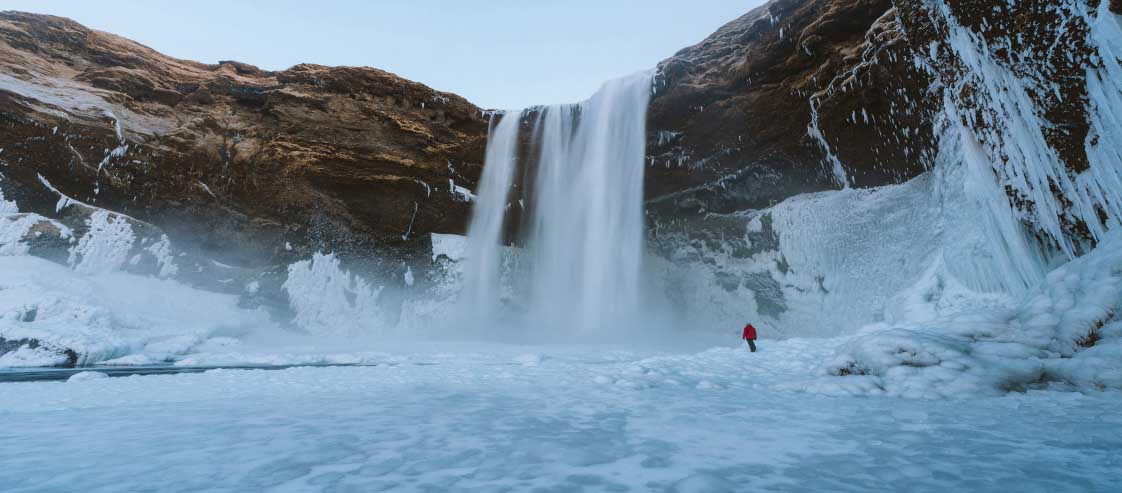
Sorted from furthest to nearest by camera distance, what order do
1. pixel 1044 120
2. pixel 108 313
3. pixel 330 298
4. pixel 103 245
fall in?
pixel 330 298
pixel 103 245
pixel 108 313
pixel 1044 120

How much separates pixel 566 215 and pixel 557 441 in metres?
15.8

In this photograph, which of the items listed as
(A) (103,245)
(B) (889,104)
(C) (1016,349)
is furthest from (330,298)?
(B) (889,104)

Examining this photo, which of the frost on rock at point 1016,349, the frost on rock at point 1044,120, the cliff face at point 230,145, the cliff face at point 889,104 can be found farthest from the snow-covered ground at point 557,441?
the cliff face at point 230,145

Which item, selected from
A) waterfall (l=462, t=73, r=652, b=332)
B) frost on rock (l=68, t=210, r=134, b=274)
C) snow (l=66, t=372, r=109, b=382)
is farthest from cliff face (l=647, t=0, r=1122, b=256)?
frost on rock (l=68, t=210, r=134, b=274)

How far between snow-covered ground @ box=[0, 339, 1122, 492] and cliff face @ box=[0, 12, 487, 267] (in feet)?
42.4

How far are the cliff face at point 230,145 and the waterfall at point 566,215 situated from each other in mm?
1423

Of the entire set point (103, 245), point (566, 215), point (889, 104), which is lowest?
point (103, 245)

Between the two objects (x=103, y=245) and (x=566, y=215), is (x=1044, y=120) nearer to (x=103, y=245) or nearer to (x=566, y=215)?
(x=566, y=215)

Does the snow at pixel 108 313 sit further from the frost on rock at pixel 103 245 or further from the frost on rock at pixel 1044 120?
the frost on rock at pixel 1044 120

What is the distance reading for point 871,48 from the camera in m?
11.7

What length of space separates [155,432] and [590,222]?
50.7ft

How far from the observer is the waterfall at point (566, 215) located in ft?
55.5

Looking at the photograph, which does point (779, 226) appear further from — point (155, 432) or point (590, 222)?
point (155, 432)

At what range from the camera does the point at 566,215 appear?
18.3m
